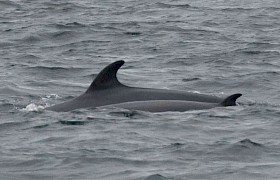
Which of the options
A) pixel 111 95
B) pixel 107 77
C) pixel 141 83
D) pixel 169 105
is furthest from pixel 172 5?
pixel 107 77

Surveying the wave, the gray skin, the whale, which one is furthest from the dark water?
the gray skin

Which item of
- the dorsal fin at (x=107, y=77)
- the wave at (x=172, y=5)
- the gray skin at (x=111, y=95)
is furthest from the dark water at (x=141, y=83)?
the dorsal fin at (x=107, y=77)

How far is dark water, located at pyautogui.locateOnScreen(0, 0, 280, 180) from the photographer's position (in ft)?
43.4

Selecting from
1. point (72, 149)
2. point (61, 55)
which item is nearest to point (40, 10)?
point (61, 55)

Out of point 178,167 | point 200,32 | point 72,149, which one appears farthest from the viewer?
point 200,32

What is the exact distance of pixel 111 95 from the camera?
17.1 m

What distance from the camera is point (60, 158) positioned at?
13398 millimetres

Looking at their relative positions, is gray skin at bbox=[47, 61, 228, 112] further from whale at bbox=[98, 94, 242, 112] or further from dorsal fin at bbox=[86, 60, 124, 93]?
whale at bbox=[98, 94, 242, 112]

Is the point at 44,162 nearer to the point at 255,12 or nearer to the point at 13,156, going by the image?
the point at 13,156

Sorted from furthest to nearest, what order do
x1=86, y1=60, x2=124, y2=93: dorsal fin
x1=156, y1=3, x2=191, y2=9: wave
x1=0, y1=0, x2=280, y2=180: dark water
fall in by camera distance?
x1=156, y1=3, x2=191, y2=9: wave < x1=86, y1=60, x2=124, y2=93: dorsal fin < x1=0, y1=0, x2=280, y2=180: dark water

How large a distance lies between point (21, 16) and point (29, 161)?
754 inches

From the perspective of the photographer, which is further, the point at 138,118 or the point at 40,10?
the point at 40,10

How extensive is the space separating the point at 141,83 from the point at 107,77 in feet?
13.2

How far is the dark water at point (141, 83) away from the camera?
13.2m
